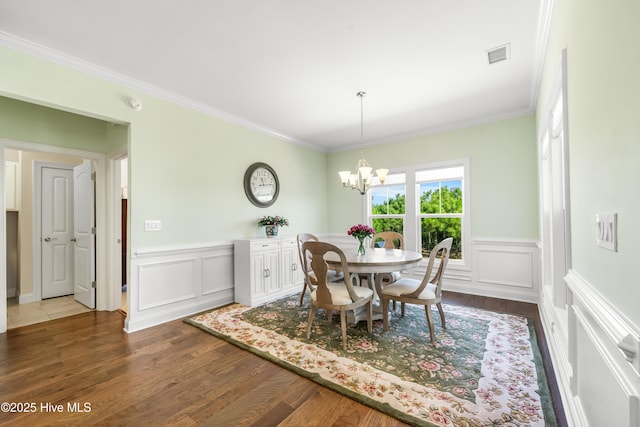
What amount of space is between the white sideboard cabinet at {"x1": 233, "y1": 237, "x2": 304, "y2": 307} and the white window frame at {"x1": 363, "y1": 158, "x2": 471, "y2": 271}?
6.39ft

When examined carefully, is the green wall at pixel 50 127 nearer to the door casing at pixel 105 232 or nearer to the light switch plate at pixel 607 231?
the door casing at pixel 105 232

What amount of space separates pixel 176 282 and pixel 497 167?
182 inches

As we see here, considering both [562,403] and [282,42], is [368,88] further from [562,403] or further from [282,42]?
[562,403]

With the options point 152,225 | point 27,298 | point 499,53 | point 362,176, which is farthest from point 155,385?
point 499,53

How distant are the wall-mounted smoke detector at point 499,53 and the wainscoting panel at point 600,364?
202 centimetres

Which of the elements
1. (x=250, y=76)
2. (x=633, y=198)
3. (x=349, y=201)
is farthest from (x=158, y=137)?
(x=633, y=198)

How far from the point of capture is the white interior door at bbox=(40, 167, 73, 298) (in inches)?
164

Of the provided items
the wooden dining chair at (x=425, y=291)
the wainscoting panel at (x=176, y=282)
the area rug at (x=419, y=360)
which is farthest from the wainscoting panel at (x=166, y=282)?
the wooden dining chair at (x=425, y=291)

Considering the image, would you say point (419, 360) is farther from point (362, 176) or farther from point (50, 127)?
point (50, 127)

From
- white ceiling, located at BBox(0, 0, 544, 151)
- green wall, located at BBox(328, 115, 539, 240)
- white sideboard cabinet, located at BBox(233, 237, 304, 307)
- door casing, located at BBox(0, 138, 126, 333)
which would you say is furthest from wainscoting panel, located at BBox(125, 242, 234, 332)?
green wall, located at BBox(328, 115, 539, 240)

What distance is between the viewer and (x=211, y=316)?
11.1 feet

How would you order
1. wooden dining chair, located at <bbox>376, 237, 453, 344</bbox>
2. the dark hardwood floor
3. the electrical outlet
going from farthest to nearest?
the electrical outlet
wooden dining chair, located at <bbox>376, 237, 453, 344</bbox>
the dark hardwood floor

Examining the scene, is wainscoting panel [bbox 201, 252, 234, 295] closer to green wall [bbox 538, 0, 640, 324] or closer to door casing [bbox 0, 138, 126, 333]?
door casing [bbox 0, 138, 126, 333]

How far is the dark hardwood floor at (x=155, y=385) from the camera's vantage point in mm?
1707
